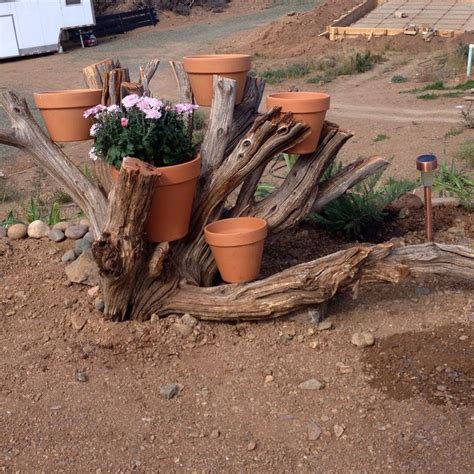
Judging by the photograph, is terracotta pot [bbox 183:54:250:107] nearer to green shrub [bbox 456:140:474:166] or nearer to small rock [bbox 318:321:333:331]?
small rock [bbox 318:321:333:331]

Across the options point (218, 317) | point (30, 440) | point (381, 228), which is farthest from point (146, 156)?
point (381, 228)

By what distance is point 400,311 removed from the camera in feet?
12.3

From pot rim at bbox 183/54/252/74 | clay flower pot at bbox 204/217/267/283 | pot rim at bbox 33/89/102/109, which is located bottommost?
clay flower pot at bbox 204/217/267/283

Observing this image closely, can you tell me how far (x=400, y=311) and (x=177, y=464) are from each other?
1.55m

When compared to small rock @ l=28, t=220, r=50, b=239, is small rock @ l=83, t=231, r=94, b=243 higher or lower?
higher

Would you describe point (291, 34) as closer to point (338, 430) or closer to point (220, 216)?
point (220, 216)

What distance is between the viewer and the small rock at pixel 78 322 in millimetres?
3680

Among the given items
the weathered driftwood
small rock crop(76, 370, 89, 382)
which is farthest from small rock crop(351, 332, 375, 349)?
small rock crop(76, 370, 89, 382)

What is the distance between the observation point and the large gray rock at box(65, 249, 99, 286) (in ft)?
13.2

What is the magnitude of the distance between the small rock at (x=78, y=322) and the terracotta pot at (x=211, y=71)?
51.0 inches

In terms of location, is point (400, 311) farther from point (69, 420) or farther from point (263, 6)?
point (263, 6)

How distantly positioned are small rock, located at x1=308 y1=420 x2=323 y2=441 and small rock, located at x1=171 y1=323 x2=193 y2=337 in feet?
2.89

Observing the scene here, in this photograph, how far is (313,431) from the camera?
2844mm

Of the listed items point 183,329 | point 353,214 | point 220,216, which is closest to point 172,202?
point 220,216
